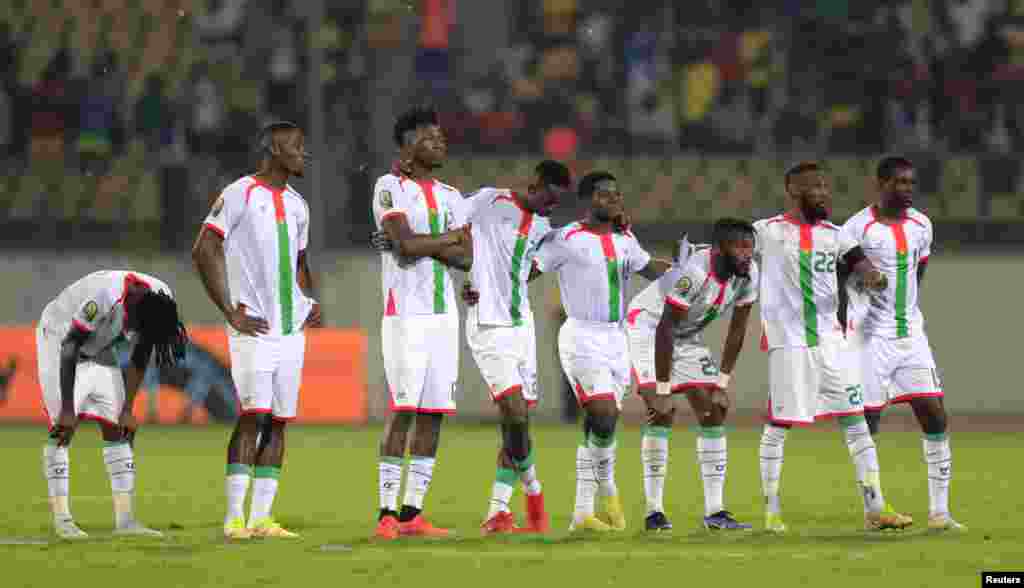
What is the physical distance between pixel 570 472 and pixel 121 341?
5.97 m

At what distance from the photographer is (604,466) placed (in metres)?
11.8

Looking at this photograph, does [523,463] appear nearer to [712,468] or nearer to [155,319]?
[712,468]

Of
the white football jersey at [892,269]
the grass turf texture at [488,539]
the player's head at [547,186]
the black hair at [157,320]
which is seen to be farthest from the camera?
the white football jersey at [892,269]

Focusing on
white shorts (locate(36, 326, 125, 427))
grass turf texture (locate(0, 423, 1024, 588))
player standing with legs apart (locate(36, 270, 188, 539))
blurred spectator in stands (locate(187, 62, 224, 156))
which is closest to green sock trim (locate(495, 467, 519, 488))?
grass turf texture (locate(0, 423, 1024, 588))

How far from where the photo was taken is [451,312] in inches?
448

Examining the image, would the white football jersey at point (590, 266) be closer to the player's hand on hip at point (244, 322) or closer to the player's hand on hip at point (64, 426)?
the player's hand on hip at point (244, 322)

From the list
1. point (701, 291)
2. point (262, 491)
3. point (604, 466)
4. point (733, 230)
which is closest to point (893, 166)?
point (733, 230)

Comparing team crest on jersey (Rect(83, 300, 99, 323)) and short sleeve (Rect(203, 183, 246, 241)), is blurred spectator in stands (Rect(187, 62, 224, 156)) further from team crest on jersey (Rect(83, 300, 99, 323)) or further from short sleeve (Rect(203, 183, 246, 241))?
short sleeve (Rect(203, 183, 246, 241))

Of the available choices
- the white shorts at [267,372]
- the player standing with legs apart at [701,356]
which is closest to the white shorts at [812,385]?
the player standing with legs apart at [701,356]

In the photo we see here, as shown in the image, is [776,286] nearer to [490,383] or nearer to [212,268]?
[490,383]

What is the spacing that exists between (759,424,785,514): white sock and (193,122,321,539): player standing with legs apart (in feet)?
9.94

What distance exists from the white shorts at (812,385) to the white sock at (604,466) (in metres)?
1.08

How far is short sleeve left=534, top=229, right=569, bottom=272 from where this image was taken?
39.2 feet

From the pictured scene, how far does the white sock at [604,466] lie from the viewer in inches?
462
